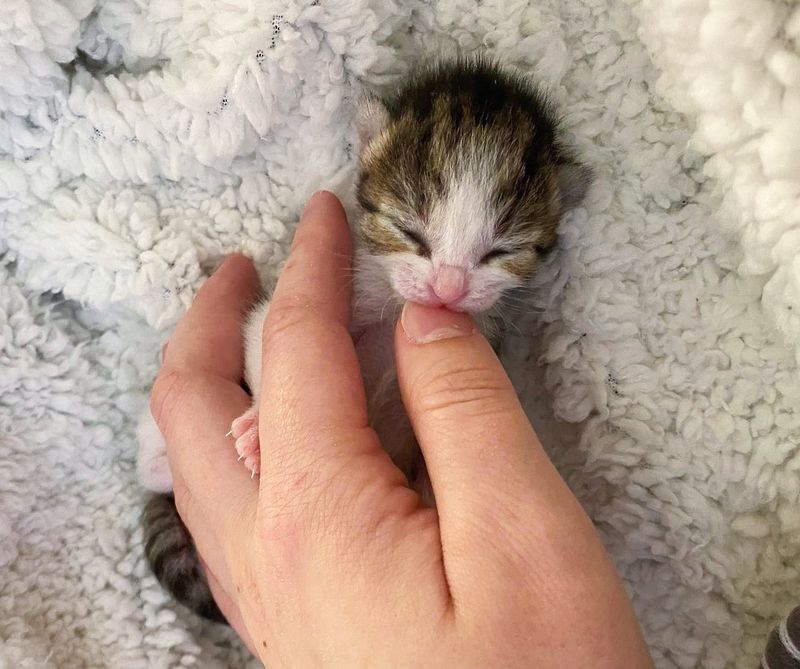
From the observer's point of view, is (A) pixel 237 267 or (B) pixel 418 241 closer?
(B) pixel 418 241

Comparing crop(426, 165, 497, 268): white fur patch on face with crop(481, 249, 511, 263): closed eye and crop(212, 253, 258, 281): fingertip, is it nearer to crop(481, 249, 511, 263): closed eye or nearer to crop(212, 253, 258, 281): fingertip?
crop(481, 249, 511, 263): closed eye

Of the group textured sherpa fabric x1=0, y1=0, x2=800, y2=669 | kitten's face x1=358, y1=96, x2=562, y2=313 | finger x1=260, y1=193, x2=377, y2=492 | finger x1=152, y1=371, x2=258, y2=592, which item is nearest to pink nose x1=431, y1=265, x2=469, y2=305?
kitten's face x1=358, y1=96, x2=562, y2=313

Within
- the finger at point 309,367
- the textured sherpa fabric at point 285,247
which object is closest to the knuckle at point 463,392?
the finger at point 309,367

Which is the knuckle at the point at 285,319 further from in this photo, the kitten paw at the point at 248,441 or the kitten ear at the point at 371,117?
the kitten ear at the point at 371,117

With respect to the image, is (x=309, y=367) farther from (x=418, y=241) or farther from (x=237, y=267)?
(x=237, y=267)

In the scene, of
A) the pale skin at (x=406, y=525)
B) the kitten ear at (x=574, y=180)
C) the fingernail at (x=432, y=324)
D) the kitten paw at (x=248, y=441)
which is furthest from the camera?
the kitten ear at (x=574, y=180)

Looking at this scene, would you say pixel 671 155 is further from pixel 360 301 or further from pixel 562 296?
pixel 360 301

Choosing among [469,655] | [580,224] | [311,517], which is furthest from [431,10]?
[469,655]

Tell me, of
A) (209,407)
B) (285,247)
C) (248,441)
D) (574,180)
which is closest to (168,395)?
(209,407)
